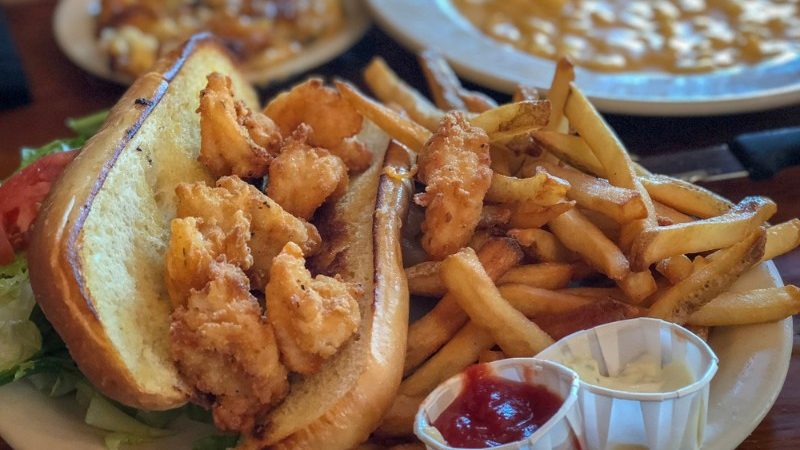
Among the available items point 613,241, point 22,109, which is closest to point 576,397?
point 613,241

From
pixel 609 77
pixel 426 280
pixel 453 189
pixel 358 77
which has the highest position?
pixel 453 189

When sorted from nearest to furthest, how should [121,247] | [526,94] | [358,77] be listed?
[121,247]
[526,94]
[358,77]

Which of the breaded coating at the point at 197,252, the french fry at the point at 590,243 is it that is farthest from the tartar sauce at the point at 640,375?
the breaded coating at the point at 197,252

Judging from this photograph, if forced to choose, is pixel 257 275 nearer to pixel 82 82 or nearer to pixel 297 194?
pixel 297 194

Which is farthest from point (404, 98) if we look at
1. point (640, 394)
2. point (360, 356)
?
point (640, 394)

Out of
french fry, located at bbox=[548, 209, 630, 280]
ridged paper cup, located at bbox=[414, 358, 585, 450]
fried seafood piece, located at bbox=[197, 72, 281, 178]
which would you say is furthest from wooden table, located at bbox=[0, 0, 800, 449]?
fried seafood piece, located at bbox=[197, 72, 281, 178]

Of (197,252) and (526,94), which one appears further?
(526,94)

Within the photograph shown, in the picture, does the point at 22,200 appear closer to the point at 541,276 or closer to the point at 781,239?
the point at 541,276
